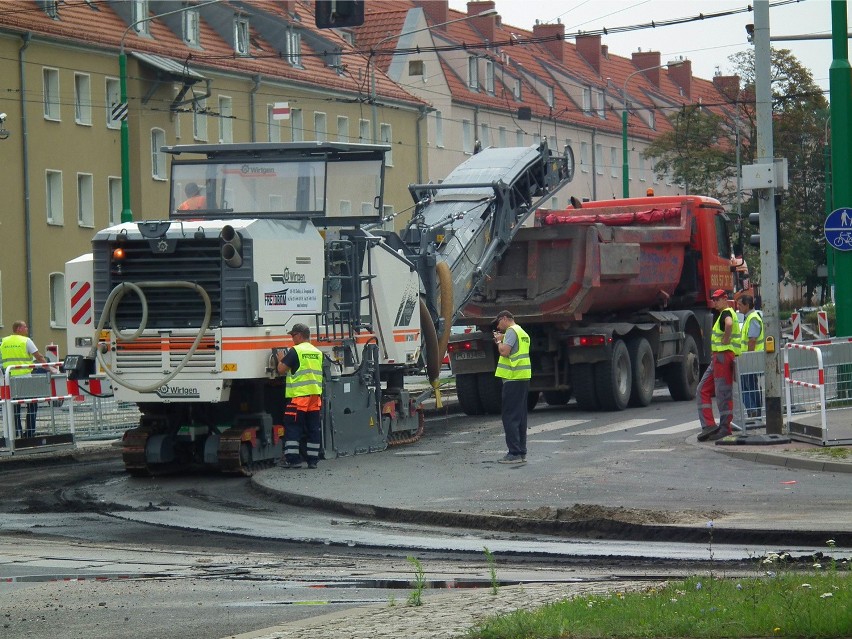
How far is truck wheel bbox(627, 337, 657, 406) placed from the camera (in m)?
24.5

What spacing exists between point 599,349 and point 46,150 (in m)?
26.4

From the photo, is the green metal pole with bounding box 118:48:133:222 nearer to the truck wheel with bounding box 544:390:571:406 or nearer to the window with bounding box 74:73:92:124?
the truck wheel with bounding box 544:390:571:406

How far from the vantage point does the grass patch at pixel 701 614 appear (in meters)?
6.91

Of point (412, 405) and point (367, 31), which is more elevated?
point (367, 31)

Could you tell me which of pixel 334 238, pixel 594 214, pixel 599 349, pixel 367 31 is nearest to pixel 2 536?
pixel 334 238

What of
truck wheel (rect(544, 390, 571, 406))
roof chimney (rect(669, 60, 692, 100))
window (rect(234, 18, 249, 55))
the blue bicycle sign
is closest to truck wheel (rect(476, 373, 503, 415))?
truck wheel (rect(544, 390, 571, 406))

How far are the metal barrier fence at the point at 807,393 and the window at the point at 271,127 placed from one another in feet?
120

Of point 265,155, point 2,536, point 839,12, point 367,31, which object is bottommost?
point 2,536

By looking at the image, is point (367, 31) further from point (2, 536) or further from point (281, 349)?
point (2, 536)

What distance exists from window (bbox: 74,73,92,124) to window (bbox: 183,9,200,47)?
6274 millimetres

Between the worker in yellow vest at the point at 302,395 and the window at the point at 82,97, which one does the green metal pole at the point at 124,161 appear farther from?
the window at the point at 82,97

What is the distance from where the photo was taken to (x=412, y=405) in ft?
67.9

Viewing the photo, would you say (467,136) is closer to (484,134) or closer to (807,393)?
(484,134)

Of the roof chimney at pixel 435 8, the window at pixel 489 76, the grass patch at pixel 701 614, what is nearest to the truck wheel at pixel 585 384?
Answer: the grass patch at pixel 701 614
